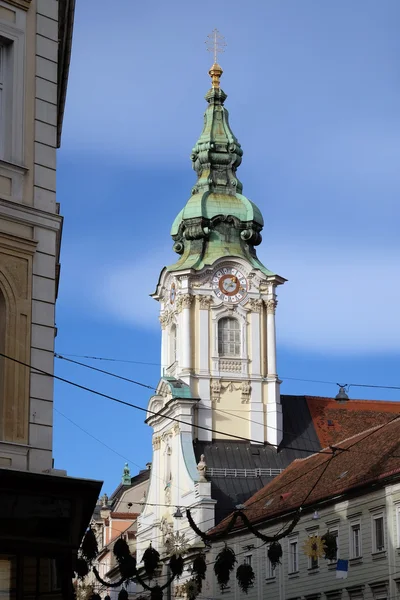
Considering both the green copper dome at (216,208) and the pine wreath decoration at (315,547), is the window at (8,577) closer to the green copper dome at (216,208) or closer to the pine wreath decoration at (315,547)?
the pine wreath decoration at (315,547)

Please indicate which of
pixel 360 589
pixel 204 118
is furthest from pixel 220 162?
pixel 360 589

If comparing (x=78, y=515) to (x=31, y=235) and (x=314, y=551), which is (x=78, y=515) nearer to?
(x=31, y=235)

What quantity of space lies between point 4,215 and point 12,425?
278cm

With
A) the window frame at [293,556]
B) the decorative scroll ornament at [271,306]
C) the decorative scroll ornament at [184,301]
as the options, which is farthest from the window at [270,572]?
the decorative scroll ornament at [271,306]

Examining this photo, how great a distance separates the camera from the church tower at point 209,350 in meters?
71.2

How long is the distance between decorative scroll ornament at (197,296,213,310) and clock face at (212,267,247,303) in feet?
2.12

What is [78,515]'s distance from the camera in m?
16.9

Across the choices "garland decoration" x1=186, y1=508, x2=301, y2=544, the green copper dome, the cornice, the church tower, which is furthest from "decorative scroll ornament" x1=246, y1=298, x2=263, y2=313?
the cornice

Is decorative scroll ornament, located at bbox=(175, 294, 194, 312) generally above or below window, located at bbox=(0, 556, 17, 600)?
above

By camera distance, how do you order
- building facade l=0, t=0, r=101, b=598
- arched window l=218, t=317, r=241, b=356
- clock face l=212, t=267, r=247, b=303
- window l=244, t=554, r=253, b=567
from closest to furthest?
building facade l=0, t=0, r=101, b=598, window l=244, t=554, r=253, b=567, arched window l=218, t=317, r=241, b=356, clock face l=212, t=267, r=247, b=303

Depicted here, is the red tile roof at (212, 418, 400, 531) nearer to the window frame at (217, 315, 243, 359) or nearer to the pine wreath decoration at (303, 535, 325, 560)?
the pine wreath decoration at (303, 535, 325, 560)

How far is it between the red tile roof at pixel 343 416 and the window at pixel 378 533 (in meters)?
29.1

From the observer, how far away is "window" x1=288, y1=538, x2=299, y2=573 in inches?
1971

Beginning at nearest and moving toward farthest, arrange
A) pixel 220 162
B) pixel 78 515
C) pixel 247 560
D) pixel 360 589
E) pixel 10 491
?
1. pixel 10 491
2. pixel 78 515
3. pixel 360 589
4. pixel 247 560
5. pixel 220 162
